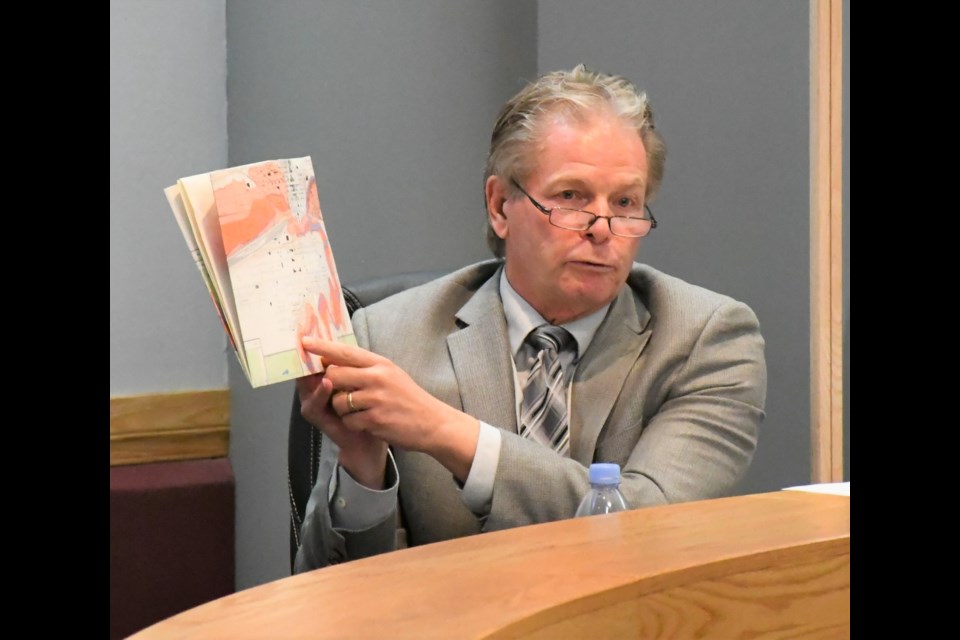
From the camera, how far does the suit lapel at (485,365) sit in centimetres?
196

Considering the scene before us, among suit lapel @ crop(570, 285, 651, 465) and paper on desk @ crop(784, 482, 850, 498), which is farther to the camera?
suit lapel @ crop(570, 285, 651, 465)

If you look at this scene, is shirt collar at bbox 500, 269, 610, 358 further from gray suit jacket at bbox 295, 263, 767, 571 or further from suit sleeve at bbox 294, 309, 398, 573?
suit sleeve at bbox 294, 309, 398, 573

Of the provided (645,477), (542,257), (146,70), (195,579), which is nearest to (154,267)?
(146,70)

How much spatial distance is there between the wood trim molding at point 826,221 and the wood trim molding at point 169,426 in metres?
1.71

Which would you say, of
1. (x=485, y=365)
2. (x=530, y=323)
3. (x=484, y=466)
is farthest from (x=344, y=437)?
(x=530, y=323)

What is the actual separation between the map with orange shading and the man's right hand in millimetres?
105

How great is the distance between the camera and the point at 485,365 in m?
1.99

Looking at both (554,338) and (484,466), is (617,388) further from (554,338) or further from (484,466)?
(484,466)

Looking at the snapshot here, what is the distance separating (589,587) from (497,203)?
1.25m

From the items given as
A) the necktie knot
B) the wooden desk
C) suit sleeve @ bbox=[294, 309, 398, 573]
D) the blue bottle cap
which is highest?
the necktie knot

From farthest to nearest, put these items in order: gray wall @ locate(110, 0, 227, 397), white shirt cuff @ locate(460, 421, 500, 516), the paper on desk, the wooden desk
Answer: gray wall @ locate(110, 0, 227, 397), white shirt cuff @ locate(460, 421, 500, 516), the paper on desk, the wooden desk

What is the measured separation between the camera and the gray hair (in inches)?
80.4

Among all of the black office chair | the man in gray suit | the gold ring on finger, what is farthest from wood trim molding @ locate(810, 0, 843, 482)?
the gold ring on finger
